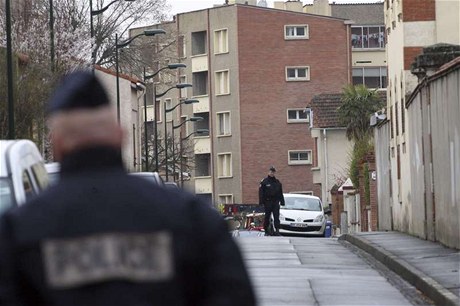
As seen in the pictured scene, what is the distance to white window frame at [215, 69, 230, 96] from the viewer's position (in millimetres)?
98812

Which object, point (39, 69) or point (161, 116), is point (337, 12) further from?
point (39, 69)

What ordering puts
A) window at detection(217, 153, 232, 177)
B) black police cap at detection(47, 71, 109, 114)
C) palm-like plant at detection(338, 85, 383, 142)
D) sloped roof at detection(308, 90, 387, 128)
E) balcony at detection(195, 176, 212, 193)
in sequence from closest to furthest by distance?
black police cap at detection(47, 71, 109, 114) < palm-like plant at detection(338, 85, 383, 142) < sloped roof at detection(308, 90, 387, 128) < window at detection(217, 153, 232, 177) < balcony at detection(195, 176, 212, 193)

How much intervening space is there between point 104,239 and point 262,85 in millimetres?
93842

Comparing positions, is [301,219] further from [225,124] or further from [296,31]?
[296,31]

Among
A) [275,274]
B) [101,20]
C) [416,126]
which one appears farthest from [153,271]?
[101,20]

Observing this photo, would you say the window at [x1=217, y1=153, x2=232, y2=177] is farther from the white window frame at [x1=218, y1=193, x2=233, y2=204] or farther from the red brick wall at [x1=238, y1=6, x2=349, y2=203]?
the red brick wall at [x1=238, y1=6, x2=349, y2=203]

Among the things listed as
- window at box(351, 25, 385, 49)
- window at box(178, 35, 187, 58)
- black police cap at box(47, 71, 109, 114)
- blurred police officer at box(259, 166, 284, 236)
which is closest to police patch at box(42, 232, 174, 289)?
black police cap at box(47, 71, 109, 114)

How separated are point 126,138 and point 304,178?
3685 inches

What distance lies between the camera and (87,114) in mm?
4301

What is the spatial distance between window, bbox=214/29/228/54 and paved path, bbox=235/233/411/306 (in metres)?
69.2

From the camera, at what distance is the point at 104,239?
13.7 ft

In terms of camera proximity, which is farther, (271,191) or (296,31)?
(296,31)

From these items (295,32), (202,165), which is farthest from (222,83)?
(202,165)

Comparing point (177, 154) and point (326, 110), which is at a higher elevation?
point (326, 110)
